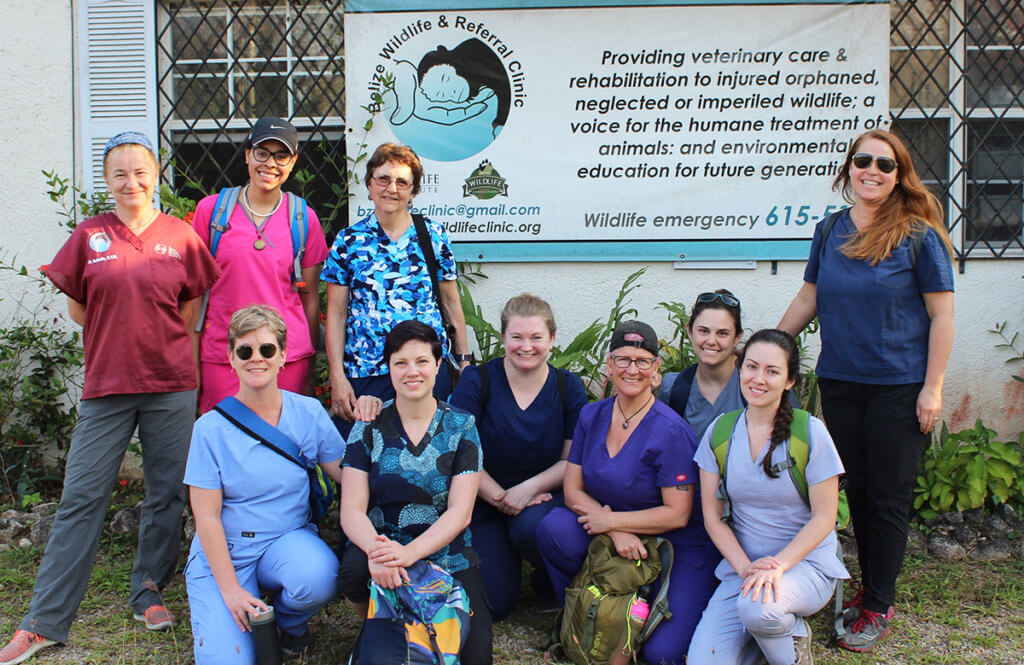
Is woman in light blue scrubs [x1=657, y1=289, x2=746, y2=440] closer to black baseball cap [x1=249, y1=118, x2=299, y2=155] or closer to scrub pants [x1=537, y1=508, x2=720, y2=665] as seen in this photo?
scrub pants [x1=537, y1=508, x2=720, y2=665]

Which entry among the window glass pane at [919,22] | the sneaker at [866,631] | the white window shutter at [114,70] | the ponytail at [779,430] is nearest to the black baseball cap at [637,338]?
the ponytail at [779,430]

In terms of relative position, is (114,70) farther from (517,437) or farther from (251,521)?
(517,437)

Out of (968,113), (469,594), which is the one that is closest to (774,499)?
(469,594)

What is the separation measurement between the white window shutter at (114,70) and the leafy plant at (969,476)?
15.6ft

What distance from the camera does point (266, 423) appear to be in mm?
2922

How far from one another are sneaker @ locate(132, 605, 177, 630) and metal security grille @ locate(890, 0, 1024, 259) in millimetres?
4520

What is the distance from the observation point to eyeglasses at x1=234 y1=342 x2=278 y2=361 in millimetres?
2850

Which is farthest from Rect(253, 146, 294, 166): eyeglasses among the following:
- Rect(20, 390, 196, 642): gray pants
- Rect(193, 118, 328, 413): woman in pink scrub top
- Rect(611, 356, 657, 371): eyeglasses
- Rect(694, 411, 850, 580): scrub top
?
Rect(694, 411, 850, 580): scrub top

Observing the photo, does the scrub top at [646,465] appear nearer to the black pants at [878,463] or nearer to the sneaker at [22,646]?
the black pants at [878,463]

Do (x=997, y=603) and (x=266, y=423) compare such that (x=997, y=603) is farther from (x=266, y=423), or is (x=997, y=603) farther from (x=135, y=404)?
(x=135, y=404)

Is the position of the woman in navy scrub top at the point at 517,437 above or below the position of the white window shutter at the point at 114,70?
below

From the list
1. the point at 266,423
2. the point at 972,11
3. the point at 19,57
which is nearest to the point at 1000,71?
the point at 972,11

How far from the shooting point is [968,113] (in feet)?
15.2

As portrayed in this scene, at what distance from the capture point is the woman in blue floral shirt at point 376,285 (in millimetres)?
3369
